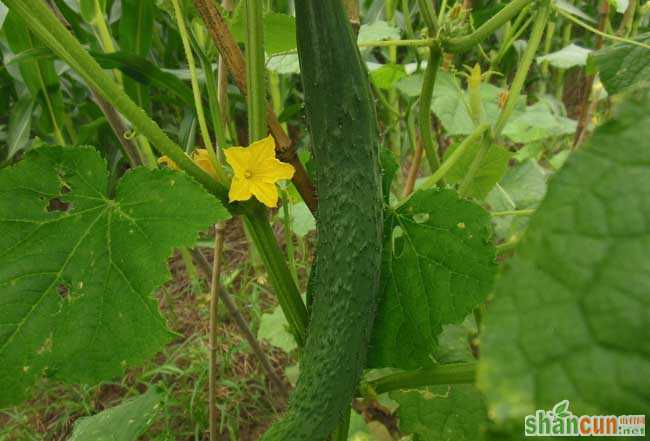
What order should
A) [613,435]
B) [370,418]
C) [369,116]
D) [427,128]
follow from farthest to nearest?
[370,418] < [427,128] < [369,116] < [613,435]

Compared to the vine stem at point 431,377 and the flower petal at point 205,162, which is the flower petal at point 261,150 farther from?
the vine stem at point 431,377

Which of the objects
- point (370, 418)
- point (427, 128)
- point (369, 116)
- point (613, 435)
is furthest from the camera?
point (370, 418)

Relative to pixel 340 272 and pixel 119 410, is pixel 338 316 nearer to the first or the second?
pixel 340 272

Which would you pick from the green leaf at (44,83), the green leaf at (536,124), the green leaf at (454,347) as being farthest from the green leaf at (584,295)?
the green leaf at (44,83)

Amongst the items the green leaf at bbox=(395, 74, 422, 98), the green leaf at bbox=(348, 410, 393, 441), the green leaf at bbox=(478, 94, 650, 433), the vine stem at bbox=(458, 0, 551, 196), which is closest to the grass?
the green leaf at bbox=(348, 410, 393, 441)

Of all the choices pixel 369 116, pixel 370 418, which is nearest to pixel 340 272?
pixel 369 116

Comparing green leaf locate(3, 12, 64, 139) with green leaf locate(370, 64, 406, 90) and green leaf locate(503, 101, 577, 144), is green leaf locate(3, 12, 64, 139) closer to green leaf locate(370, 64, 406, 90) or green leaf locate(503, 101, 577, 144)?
green leaf locate(370, 64, 406, 90)

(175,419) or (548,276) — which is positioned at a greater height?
(548,276)
